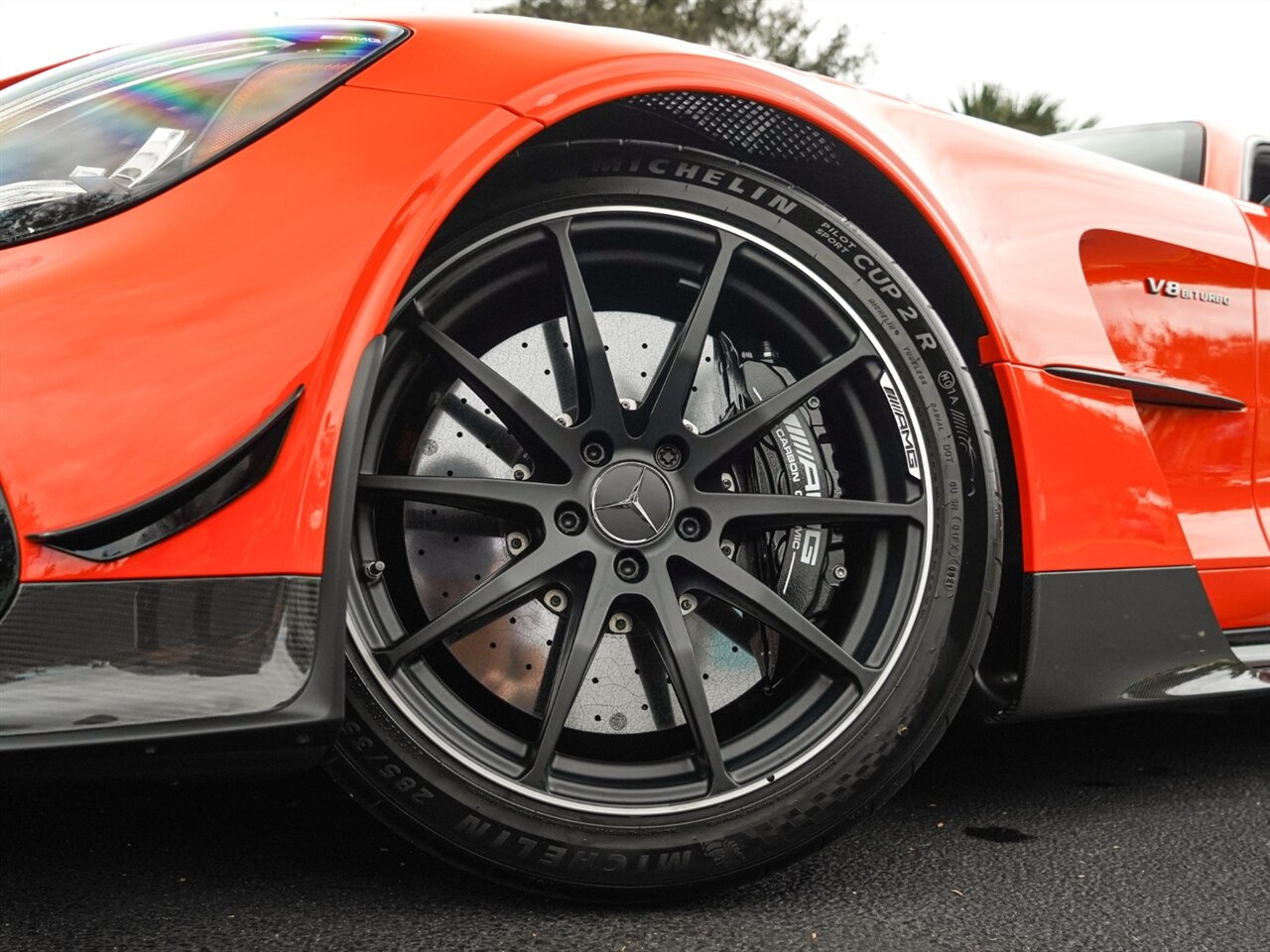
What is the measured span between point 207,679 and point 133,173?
0.57 metres

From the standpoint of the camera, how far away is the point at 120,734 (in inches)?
44.6

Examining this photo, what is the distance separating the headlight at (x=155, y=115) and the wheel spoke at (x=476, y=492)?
16.5 inches

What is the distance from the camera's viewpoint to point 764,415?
1529 millimetres

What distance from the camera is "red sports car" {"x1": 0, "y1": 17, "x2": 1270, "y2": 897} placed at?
117 centimetres

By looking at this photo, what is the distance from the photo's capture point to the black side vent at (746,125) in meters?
1.51

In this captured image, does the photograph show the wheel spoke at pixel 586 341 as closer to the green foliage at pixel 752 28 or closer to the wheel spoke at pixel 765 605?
the wheel spoke at pixel 765 605

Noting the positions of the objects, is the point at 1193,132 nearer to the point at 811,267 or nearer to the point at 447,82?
the point at 811,267

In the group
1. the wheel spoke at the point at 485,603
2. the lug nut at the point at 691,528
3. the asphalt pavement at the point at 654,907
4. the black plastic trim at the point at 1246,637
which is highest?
the lug nut at the point at 691,528

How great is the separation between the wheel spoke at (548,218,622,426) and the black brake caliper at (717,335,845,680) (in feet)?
0.91

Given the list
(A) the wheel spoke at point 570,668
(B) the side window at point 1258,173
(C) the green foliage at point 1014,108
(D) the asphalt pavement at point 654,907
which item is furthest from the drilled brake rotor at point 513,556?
(C) the green foliage at point 1014,108

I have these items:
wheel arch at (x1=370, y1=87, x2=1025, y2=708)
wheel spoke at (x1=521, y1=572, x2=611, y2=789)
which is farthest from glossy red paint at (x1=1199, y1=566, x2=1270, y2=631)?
wheel spoke at (x1=521, y1=572, x2=611, y2=789)

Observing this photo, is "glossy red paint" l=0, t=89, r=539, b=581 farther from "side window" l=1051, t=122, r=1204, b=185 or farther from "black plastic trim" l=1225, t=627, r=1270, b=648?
"side window" l=1051, t=122, r=1204, b=185

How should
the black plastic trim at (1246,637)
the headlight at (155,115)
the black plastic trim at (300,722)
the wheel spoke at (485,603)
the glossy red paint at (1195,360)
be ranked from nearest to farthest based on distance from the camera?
the black plastic trim at (300,722) < the headlight at (155,115) < the wheel spoke at (485,603) < the glossy red paint at (1195,360) < the black plastic trim at (1246,637)

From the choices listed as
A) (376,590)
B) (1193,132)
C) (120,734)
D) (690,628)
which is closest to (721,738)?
(690,628)
